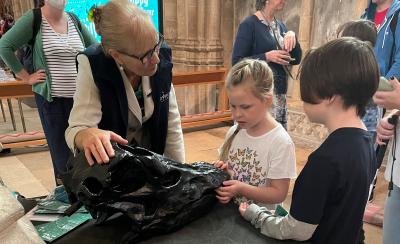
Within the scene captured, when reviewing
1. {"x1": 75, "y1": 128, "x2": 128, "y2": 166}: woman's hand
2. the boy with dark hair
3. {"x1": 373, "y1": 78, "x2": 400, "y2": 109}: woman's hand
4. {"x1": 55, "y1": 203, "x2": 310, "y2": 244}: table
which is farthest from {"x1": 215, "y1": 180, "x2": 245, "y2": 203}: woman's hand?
{"x1": 373, "y1": 78, "x2": 400, "y2": 109}: woman's hand

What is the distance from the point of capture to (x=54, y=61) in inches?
98.4

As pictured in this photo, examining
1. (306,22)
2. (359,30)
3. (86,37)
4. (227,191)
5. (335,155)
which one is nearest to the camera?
(335,155)

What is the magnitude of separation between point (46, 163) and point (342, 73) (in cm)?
407

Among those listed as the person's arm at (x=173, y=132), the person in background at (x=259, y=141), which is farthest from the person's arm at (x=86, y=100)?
the person in background at (x=259, y=141)

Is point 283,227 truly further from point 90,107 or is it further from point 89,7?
point 89,7

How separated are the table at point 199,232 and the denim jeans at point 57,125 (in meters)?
1.33

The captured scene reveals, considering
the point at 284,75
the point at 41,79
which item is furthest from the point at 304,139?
the point at 41,79

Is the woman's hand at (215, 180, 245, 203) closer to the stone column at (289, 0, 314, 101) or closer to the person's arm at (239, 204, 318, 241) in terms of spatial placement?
the person's arm at (239, 204, 318, 241)

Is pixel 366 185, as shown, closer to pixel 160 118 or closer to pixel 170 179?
pixel 170 179

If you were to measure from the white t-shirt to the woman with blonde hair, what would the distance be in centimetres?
37

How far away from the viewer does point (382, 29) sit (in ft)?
8.86

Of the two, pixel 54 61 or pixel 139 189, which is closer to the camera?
pixel 139 189

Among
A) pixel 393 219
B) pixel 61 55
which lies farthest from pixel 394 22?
pixel 61 55

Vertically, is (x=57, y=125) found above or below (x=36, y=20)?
below
